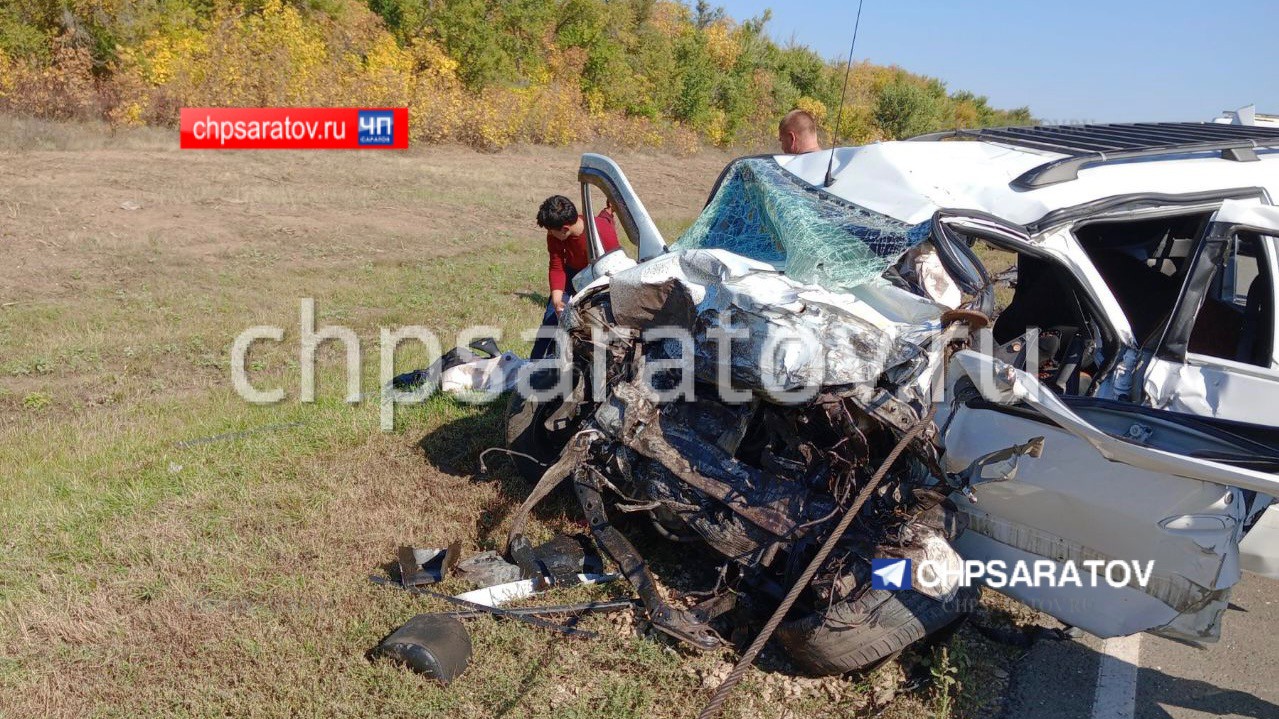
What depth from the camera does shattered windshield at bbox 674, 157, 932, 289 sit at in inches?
150

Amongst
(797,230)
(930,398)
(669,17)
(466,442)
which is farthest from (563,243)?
(669,17)

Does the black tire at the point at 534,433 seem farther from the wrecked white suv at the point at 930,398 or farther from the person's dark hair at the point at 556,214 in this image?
A: the person's dark hair at the point at 556,214

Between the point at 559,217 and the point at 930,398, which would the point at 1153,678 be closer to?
the point at 930,398

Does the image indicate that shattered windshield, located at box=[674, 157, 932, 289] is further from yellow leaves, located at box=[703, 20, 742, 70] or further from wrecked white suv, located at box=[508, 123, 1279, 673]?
yellow leaves, located at box=[703, 20, 742, 70]

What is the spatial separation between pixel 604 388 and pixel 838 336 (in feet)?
3.59

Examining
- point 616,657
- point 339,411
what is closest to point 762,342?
point 616,657

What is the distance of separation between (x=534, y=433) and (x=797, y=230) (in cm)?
169

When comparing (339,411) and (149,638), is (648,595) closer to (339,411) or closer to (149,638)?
(149,638)

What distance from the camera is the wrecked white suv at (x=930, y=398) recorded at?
3.02 metres

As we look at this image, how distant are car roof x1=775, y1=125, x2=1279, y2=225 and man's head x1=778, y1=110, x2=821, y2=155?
1.57 m

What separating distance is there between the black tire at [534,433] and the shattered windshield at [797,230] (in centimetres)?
104

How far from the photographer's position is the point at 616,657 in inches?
141

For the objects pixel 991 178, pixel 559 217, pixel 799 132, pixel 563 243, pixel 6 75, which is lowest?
pixel 563 243

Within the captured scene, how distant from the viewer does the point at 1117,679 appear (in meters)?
3.55
